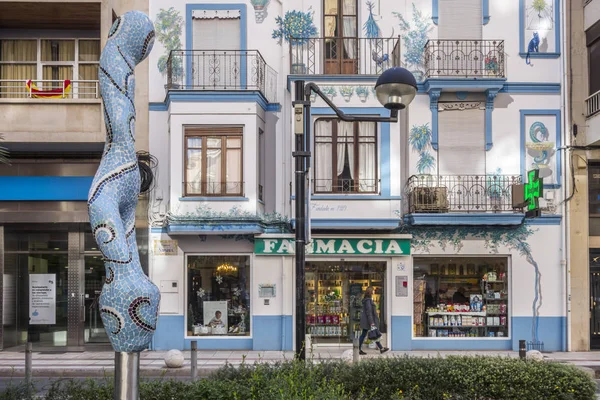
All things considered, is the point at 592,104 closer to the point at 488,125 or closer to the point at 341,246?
the point at 488,125

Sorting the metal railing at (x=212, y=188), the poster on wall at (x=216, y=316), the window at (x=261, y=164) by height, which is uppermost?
the window at (x=261, y=164)

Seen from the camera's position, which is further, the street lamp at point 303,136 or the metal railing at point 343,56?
the metal railing at point 343,56

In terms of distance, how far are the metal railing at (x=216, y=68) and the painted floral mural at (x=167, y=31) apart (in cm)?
31

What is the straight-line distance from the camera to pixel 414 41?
766 inches

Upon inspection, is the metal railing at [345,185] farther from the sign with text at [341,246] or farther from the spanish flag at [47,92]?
the spanish flag at [47,92]

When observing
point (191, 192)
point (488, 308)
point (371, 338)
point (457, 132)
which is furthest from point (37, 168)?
point (488, 308)

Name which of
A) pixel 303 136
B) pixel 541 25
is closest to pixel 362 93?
pixel 541 25

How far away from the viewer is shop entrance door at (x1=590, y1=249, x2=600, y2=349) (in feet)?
62.8

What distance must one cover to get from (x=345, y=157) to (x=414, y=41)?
381cm

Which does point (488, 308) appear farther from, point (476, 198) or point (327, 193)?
point (327, 193)

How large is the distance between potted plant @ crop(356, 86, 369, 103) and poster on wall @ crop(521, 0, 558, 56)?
4.69 m

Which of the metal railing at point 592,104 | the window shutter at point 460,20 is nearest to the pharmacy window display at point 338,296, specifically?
the window shutter at point 460,20

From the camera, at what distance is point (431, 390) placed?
27.7 feet

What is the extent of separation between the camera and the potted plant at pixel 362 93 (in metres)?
18.8
